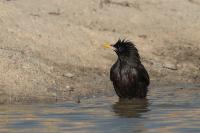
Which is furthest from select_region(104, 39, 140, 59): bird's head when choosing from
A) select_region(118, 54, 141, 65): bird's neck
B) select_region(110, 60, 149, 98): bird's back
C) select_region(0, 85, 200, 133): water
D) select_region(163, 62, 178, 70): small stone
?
select_region(163, 62, 178, 70): small stone

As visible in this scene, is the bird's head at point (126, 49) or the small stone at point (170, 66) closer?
the bird's head at point (126, 49)

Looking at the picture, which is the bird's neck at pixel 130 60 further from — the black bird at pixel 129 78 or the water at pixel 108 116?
the water at pixel 108 116

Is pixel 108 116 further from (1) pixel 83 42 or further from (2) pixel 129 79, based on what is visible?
(1) pixel 83 42

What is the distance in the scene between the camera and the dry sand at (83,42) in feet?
54.7

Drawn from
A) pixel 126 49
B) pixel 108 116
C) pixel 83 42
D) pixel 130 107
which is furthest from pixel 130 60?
pixel 83 42

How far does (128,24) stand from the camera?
22.8 metres

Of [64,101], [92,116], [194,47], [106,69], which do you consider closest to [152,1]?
[194,47]

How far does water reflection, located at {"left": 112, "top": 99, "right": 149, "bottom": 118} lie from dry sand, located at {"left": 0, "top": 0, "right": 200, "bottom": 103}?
3.66 ft

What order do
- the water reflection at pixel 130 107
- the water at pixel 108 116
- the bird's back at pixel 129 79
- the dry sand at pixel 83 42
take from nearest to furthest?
1. the water at pixel 108 116
2. the water reflection at pixel 130 107
3. the bird's back at pixel 129 79
4. the dry sand at pixel 83 42

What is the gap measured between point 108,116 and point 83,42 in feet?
26.9

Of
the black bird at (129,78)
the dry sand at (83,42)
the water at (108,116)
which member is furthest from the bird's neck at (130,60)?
the dry sand at (83,42)

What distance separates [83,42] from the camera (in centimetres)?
2105

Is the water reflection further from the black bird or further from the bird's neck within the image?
the bird's neck

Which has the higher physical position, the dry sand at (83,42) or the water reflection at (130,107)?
the dry sand at (83,42)
